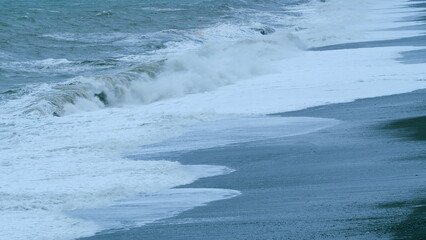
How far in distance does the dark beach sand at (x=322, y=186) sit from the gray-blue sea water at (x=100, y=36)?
7.19 meters

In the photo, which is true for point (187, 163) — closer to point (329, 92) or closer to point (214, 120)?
point (214, 120)

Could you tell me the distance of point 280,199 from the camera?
7680 mm

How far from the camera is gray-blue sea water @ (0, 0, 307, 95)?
1988 cm

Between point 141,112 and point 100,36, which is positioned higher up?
point 100,36

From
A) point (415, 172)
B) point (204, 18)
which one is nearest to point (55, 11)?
point (204, 18)

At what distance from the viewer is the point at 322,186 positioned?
26.4 feet

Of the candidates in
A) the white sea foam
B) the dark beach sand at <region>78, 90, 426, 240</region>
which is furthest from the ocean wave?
the dark beach sand at <region>78, 90, 426, 240</region>

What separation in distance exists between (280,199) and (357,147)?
243cm

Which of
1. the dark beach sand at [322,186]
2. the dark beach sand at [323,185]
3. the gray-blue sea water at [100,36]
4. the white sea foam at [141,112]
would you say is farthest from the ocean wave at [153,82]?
the dark beach sand at [322,186]

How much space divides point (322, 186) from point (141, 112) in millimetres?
5750

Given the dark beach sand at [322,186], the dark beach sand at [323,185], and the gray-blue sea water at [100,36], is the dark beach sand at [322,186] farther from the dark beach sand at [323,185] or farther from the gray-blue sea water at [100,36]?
the gray-blue sea water at [100,36]

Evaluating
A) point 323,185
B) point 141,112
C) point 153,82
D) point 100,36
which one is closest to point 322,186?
point 323,185

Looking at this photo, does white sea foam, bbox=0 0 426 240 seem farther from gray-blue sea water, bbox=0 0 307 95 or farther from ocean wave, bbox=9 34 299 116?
gray-blue sea water, bbox=0 0 307 95

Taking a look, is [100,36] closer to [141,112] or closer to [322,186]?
[141,112]
